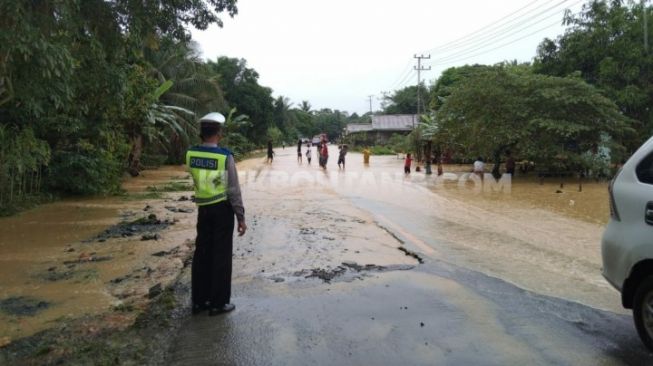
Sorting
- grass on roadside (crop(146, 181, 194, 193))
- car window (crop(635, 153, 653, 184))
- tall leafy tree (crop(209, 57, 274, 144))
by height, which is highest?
tall leafy tree (crop(209, 57, 274, 144))

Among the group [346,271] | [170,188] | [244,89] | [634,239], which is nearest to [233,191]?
[346,271]

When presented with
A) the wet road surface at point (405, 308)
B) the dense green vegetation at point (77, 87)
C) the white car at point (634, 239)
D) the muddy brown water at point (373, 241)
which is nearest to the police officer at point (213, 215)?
the wet road surface at point (405, 308)

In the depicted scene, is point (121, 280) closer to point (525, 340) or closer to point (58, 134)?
point (525, 340)

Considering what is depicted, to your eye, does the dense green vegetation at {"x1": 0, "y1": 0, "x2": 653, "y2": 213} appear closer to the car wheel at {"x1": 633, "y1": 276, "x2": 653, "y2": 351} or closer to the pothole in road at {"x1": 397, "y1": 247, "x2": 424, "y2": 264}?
the pothole in road at {"x1": 397, "y1": 247, "x2": 424, "y2": 264}

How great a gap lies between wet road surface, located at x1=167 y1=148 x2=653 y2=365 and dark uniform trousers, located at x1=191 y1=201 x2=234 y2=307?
222mm

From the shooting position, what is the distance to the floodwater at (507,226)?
634 cm

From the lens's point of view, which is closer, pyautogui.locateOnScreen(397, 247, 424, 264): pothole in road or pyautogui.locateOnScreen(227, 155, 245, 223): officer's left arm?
pyautogui.locateOnScreen(227, 155, 245, 223): officer's left arm

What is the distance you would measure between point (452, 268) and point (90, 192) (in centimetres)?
1118

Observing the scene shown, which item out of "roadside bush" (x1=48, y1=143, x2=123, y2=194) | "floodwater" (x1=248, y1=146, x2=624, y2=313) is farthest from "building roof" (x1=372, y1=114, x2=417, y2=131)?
"roadside bush" (x1=48, y1=143, x2=123, y2=194)

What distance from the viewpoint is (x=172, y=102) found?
99.0 feet

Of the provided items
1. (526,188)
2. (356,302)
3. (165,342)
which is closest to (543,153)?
(526,188)

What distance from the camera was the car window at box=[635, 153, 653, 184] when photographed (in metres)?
3.91

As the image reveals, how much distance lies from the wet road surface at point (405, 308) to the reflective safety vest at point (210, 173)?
1076 mm

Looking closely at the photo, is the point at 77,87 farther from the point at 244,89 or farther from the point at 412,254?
the point at 244,89
